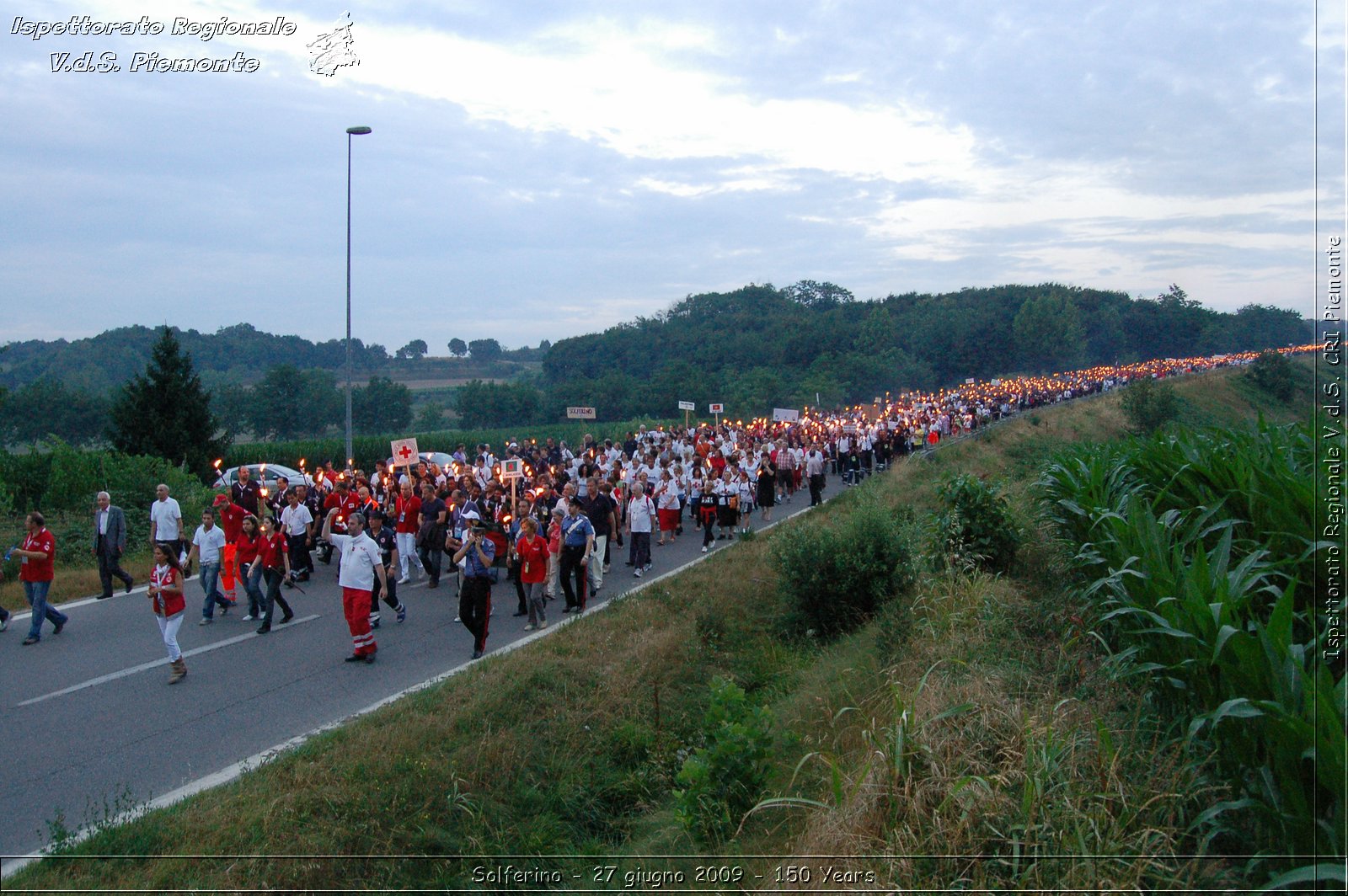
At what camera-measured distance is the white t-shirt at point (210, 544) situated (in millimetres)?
12359

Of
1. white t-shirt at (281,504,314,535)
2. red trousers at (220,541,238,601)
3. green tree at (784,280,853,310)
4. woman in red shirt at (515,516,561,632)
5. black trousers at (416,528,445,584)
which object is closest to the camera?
woman in red shirt at (515,516,561,632)

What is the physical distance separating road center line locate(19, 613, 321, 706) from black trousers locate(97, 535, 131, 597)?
347 cm

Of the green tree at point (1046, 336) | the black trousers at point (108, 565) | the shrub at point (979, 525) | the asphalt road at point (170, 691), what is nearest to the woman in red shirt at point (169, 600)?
the asphalt road at point (170, 691)

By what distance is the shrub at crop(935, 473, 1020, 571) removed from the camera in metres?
11.7

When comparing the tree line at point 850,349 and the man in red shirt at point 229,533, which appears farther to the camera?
Answer: the tree line at point 850,349

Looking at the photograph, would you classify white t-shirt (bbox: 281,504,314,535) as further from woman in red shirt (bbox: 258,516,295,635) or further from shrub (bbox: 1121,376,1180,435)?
shrub (bbox: 1121,376,1180,435)

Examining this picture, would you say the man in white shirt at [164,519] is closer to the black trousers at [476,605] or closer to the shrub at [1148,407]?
→ the black trousers at [476,605]

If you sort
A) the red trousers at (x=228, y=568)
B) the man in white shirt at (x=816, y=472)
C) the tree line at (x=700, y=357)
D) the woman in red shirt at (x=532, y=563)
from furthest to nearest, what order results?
1. the tree line at (x=700, y=357)
2. the man in white shirt at (x=816, y=472)
3. the red trousers at (x=228, y=568)
4. the woman in red shirt at (x=532, y=563)

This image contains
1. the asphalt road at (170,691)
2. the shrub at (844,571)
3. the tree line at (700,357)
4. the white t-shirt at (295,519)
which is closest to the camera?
the asphalt road at (170,691)

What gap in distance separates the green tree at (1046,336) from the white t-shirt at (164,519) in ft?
277

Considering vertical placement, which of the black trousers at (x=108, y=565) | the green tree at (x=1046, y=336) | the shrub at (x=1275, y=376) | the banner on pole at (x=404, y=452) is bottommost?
the black trousers at (x=108, y=565)

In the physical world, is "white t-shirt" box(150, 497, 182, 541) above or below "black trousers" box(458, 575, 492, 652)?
above

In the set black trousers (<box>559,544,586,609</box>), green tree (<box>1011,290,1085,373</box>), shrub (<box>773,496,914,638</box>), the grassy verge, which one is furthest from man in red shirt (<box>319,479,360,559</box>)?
green tree (<box>1011,290,1085,373</box>)

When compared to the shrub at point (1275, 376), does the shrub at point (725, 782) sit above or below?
below
